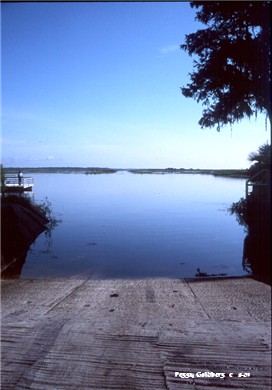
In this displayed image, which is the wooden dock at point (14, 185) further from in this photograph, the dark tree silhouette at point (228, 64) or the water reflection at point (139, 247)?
the dark tree silhouette at point (228, 64)

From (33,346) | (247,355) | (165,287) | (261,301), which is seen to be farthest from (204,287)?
(33,346)

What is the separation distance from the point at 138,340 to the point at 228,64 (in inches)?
527

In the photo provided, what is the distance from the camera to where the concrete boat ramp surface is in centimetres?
330

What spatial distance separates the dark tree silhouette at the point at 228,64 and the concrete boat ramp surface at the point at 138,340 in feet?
31.7

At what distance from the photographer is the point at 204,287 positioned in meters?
6.86

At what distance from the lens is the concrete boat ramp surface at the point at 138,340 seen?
3301 mm

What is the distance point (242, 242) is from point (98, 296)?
12251mm

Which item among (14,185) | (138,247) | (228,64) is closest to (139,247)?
(138,247)

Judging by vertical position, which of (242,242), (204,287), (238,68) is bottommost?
(242,242)

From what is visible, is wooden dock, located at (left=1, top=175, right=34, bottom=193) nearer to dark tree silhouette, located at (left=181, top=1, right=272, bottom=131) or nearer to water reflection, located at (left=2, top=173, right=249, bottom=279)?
water reflection, located at (left=2, top=173, right=249, bottom=279)

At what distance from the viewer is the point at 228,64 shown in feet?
48.4

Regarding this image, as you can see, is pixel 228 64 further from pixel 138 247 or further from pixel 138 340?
pixel 138 340

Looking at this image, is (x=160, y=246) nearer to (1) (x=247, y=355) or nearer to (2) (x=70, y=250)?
(2) (x=70, y=250)

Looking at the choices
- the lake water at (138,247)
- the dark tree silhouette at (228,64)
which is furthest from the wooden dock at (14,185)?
the dark tree silhouette at (228,64)
